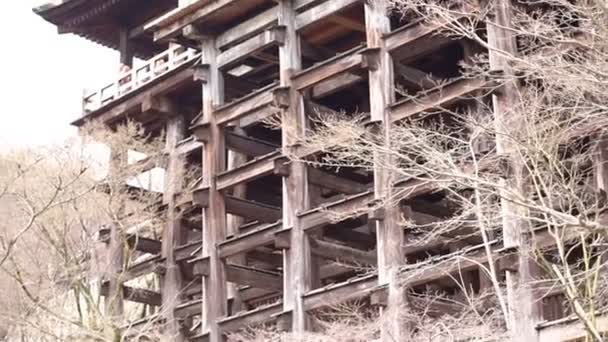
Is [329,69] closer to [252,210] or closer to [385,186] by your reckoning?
[385,186]

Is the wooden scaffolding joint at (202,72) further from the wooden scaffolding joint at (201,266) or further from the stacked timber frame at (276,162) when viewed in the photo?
the wooden scaffolding joint at (201,266)

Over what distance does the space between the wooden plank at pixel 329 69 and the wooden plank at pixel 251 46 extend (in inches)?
41.5

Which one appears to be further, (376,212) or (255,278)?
(255,278)

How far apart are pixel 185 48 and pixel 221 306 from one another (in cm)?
741

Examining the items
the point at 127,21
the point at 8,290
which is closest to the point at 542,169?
the point at 8,290

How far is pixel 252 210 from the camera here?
26.0 m

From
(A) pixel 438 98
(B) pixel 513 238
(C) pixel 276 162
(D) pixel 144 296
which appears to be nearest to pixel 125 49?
(D) pixel 144 296

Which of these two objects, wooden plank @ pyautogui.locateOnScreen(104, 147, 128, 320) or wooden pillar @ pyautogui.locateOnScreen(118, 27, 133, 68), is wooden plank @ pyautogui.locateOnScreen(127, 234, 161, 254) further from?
wooden pillar @ pyautogui.locateOnScreen(118, 27, 133, 68)

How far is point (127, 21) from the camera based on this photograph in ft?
107

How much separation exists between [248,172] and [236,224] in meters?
2.88

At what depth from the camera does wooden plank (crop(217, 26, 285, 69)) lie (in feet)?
82.1

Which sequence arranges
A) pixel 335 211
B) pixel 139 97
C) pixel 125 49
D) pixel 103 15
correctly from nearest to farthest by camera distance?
pixel 335 211
pixel 139 97
pixel 103 15
pixel 125 49

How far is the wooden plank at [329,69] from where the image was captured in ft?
77.2

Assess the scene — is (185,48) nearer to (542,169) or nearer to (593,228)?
(542,169)
